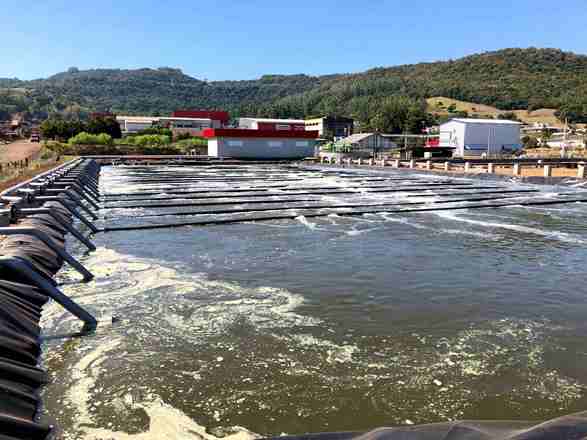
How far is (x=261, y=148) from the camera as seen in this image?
1684 inches

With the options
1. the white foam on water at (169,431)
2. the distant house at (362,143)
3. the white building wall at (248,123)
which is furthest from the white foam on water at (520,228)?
the white building wall at (248,123)

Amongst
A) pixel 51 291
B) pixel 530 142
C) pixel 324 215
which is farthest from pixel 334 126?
pixel 51 291

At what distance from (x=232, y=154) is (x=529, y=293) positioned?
3687cm

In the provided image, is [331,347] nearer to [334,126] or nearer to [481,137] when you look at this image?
[481,137]

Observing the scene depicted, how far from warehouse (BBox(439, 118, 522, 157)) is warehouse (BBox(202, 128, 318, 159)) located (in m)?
19.1

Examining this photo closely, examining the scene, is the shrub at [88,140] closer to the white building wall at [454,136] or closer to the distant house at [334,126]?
the white building wall at [454,136]

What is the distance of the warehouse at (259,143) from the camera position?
137ft

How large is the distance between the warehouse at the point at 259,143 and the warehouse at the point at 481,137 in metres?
19.1

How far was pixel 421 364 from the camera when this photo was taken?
15.2 ft

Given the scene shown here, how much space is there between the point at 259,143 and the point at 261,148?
1.56ft

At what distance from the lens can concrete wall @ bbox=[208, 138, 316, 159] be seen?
41.8 meters

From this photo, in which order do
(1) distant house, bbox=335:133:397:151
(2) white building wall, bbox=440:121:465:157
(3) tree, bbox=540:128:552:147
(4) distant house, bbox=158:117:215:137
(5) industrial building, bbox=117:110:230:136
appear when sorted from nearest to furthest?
(2) white building wall, bbox=440:121:465:157 < (1) distant house, bbox=335:133:397:151 < (3) tree, bbox=540:128:552:147 < (5) industrial building, bbox=117:110:230:136 < (4) distant house, bbox=158:117:215:137

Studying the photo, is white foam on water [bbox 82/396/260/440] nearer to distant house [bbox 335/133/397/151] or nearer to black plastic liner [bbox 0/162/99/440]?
black plastic liner [bbox 0/162/99/440]

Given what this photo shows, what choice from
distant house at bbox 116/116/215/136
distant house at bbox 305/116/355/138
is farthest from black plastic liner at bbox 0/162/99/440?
distant house at bbox 305/116/355/138
